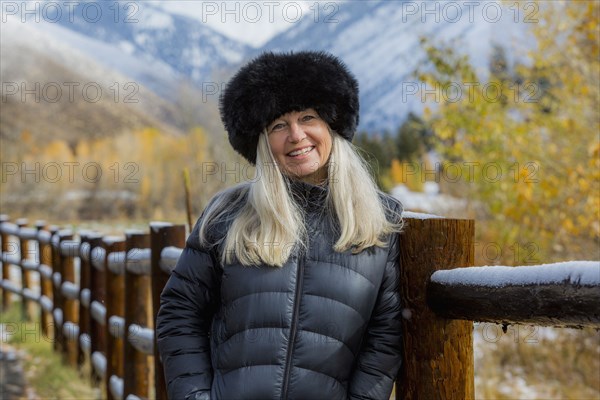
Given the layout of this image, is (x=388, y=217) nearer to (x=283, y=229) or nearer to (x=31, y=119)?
(x=283, y=229)

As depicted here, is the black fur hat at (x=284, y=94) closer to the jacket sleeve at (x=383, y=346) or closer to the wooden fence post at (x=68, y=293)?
the jacket sleeve at (x=383, y=346)

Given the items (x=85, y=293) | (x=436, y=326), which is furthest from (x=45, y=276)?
(x=436, y=326)

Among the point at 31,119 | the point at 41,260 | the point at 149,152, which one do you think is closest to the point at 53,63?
the point at 31,119

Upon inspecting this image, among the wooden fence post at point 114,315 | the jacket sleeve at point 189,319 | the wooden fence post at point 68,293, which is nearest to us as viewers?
the jacket sleeve at point 189,319

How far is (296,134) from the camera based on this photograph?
7.35 ft

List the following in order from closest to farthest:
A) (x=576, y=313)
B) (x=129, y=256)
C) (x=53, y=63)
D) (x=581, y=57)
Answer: (x=576, y=313) < (x=129, y=256) < (x=581, y=57) < (x=53, y=63)

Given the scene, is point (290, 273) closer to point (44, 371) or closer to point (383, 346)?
point (383, 346)

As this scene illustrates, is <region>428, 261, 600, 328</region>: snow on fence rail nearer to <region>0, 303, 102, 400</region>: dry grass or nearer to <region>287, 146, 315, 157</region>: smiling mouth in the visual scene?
<region>287, 146, 315, 157</region>: smiling mouth

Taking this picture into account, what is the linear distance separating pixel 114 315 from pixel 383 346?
127 inches

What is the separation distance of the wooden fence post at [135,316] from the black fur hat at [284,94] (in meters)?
2.00

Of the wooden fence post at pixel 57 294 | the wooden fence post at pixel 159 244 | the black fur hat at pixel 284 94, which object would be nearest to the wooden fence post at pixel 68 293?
the wooden fence post at pixel 57 294

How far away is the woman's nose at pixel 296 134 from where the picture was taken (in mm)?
2234

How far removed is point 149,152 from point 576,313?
71.3 metres

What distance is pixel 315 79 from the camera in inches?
91.2
